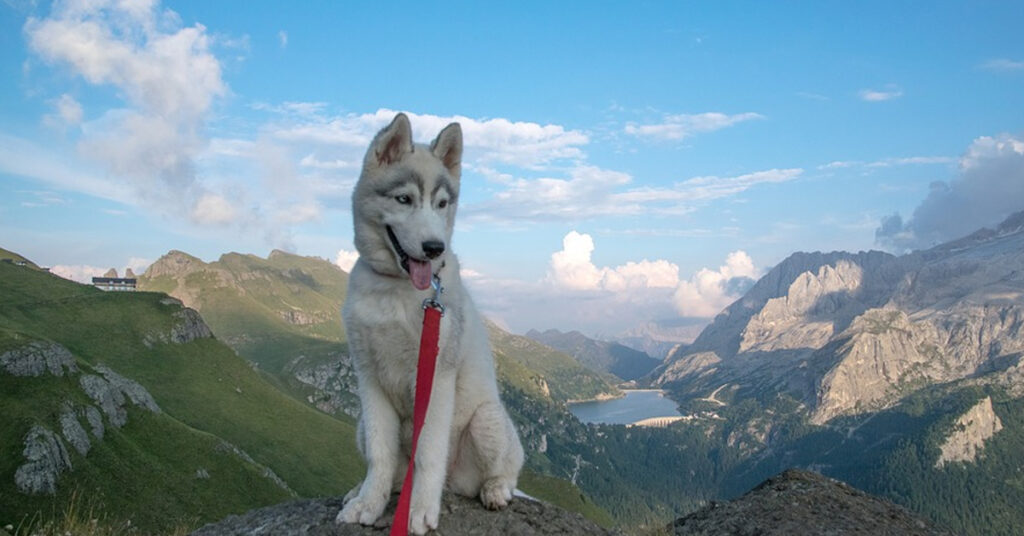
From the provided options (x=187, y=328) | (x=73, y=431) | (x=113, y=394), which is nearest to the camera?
(x=73, y=431)

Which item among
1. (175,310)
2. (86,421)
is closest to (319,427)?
(175,310)

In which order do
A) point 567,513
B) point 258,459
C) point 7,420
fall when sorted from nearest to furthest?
point 567,513 → point 7,420 → point 258,459

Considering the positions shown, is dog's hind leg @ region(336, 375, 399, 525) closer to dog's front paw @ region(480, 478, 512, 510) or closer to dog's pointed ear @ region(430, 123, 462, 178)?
dog's front paw @ region(480, 478, 512, 510)

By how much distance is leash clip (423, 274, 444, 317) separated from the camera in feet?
20.6

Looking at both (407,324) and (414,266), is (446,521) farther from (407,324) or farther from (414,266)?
(414,266)

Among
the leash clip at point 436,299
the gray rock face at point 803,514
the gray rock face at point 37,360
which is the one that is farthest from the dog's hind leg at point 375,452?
the gray rock face at point 37,360

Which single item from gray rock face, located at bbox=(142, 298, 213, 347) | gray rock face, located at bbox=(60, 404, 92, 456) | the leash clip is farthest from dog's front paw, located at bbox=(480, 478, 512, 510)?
gray rock face, located at bbox=(142, 298, 213, 347)

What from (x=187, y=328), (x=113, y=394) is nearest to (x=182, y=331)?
(x=187, y=328)

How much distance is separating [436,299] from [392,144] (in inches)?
64.3

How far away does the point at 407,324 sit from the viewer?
6.41 meters

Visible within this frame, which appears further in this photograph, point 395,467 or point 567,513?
point 567,513

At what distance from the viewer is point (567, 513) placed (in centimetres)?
866

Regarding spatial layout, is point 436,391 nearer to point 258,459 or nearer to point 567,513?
point 567,513

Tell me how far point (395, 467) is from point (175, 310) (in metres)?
146
